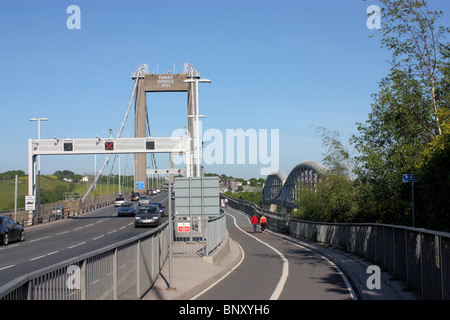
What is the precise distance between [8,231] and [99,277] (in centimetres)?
2179

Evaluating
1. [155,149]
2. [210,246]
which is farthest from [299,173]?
[210,246]

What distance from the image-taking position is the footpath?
10.9 metres

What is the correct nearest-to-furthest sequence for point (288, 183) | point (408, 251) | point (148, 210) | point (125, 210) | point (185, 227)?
point (408, 251) → point (185, 227) → point (148, 210) → point (125, 210) → point (288, 183)

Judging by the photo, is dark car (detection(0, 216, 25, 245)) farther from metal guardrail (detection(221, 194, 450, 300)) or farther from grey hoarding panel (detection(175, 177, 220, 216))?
metal guardrail (detection(221, 194, 450, 300))

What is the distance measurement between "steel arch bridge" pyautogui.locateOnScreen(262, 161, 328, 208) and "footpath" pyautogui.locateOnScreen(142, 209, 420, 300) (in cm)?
4862

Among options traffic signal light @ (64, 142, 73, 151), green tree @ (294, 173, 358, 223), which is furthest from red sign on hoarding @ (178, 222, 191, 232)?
traffic signal light @ (64, 142, 73, 151)

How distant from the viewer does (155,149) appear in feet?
155

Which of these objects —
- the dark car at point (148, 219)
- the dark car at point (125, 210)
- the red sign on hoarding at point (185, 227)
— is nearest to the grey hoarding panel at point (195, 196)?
the red sign on hoarding at point (185, 227)

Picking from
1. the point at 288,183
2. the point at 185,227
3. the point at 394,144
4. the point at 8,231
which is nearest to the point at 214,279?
the point at 185,227

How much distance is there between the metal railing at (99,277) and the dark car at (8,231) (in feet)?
55.9

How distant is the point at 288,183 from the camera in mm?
93125

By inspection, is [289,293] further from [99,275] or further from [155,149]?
[155,149]

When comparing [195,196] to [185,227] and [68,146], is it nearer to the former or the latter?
[185,227]
